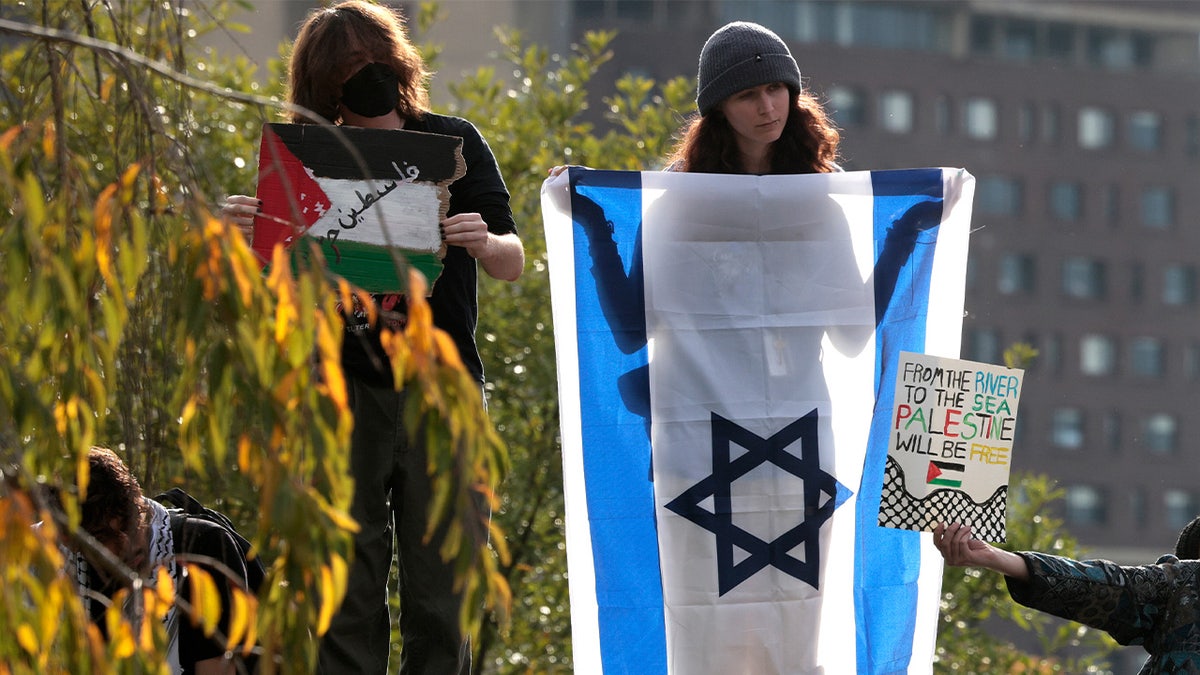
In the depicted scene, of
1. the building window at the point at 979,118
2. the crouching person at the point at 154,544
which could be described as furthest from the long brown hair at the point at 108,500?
the building window at the point at 979,118

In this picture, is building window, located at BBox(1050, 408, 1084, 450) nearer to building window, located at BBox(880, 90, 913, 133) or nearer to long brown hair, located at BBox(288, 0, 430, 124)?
building window, located at BBox(880, 90, 913, 133)

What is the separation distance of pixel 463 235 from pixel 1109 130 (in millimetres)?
57509

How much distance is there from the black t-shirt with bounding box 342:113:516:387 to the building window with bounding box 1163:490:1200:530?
56117 millimetres

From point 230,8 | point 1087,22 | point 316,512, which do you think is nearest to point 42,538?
point 316,512

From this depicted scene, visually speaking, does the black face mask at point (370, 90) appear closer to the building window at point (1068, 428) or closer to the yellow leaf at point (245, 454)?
the yellow leaf at point (245, 454)

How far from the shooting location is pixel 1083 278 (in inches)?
2240

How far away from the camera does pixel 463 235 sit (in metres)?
3.31

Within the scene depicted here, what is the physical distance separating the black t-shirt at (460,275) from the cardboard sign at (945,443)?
2.69 ft

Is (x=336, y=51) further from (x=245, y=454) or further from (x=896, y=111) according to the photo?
(x=896, y=111)

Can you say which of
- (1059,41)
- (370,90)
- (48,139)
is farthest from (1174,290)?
(48,139)

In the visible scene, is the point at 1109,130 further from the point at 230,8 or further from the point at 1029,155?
the point at 230,8

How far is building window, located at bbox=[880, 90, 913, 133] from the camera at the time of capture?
55.0 m

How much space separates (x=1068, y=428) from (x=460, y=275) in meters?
55.1

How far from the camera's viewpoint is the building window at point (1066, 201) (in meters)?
56.6
